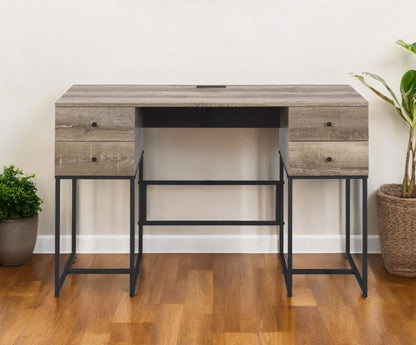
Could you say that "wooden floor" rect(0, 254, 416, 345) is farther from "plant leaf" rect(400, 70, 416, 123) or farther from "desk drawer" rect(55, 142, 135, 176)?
"plant leaf" rect(400, 70, 416, 123)

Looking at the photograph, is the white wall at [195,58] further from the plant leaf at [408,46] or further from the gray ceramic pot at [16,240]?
the gray ceramic pot at [16,240]

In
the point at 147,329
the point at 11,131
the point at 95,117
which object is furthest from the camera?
the point at 11,131

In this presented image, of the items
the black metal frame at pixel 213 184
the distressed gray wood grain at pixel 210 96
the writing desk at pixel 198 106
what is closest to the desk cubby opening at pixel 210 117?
the distressed gray wood grain at pixel 210 96

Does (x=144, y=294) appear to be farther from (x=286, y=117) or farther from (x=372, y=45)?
(x=372, y=45)

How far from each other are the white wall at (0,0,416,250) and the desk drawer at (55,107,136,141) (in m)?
0.65

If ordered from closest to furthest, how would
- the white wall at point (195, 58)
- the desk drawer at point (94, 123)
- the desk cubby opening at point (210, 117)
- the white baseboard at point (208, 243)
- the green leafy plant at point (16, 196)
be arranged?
the desk drawer at point (94, 123) < the desk cubby opening at point (210, 117) < the green leafy plant at point (16, 196) < the white wall at point (195, 58) < the white baseboard at point (208, 243)

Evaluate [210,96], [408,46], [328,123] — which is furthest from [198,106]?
[408,46]

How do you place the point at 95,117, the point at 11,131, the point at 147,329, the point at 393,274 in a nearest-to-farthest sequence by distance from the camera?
the point at 147,329
the point at 95,117
the point at 393,274
the point at 11,131

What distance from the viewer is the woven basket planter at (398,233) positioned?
129 inches

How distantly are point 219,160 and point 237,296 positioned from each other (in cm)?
83

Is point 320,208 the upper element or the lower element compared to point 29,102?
lower

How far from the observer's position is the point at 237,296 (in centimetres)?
308

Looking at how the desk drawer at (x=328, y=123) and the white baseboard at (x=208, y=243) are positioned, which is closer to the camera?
the desk drawer at (x=328, y=123)

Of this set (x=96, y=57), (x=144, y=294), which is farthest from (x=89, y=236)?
(x=96, y=57)
